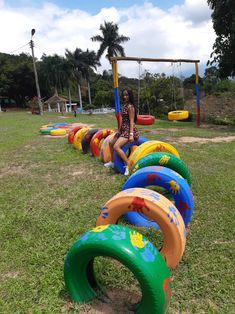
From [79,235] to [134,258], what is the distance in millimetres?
1715

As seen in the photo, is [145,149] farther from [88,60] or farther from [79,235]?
[88,60]

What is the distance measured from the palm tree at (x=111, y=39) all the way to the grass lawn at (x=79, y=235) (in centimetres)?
4538

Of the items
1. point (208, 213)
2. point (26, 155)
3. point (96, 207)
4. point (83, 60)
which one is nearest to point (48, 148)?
point (26, 155)

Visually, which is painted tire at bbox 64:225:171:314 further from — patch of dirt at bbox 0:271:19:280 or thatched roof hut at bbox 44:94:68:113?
thatched roof hut at bbox 44:94:68:113

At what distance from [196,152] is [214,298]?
21.4ft

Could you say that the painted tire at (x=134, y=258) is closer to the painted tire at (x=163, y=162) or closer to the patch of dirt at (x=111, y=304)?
the patch of dirt at (x=111, y=304)

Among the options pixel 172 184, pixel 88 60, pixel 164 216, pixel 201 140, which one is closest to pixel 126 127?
pixel 172 184

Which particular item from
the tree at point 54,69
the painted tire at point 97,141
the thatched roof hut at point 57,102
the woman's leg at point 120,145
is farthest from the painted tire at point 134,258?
the thatched roof hut at point 57,102

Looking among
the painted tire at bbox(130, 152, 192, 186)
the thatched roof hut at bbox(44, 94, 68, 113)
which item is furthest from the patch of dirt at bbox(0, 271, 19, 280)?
the thatched roof hut at bbox(44, 94, 68, 113)

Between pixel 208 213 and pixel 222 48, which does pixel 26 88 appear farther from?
pixel 208 213

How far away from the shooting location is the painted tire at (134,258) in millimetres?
2277

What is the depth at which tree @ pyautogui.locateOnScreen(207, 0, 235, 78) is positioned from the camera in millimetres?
16203

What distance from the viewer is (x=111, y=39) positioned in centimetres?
4900

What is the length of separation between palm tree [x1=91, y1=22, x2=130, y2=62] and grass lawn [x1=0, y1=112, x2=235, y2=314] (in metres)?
45.4
